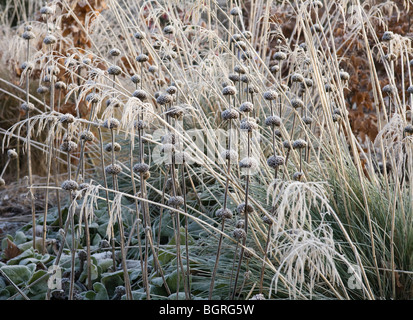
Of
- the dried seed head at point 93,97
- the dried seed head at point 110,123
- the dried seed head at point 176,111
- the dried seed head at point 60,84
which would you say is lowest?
the dried seed head at point 110,123

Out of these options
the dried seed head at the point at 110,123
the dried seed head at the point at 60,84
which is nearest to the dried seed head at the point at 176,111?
the dried seed head at the point at 110,123

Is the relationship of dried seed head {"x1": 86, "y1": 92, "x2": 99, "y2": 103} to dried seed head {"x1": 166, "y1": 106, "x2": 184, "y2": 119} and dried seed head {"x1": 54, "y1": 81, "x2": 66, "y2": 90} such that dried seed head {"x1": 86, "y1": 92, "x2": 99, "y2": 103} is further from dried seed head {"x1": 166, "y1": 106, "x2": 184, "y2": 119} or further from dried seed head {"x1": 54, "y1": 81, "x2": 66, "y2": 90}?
dried seed head {"x1": 54, "y1": 81, "x2": 66, "y2": 90}

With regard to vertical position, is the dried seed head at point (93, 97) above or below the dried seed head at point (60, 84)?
below

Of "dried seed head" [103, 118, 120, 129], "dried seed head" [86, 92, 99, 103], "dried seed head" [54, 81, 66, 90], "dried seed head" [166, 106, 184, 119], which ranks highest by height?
"dried seed head" [54, 81, 66, 90]

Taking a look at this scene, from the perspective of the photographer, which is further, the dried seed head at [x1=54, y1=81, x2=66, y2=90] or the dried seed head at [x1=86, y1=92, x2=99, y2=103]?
the dried seed head at [x1=54, y1=81, x2=66, y2=90]

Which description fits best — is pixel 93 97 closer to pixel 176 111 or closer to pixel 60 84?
pixel 176 111

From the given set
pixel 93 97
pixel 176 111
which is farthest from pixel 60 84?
pixel 176 111

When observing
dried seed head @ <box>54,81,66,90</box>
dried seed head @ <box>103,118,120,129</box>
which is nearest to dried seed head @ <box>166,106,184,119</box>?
dried seed head @ <box>103,118,120,129</box>

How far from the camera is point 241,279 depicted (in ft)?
6.79

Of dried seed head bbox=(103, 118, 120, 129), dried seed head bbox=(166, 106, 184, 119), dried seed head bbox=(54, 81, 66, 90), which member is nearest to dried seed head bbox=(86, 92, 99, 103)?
dried seed head bbox=(103, 118, 120, 129)

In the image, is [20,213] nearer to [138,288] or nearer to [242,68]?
[138,288]

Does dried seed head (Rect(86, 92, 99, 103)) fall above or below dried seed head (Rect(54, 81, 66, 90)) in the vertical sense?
below

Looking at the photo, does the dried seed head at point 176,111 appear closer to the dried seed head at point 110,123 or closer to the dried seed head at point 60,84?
the dried seed head at point 110,123
